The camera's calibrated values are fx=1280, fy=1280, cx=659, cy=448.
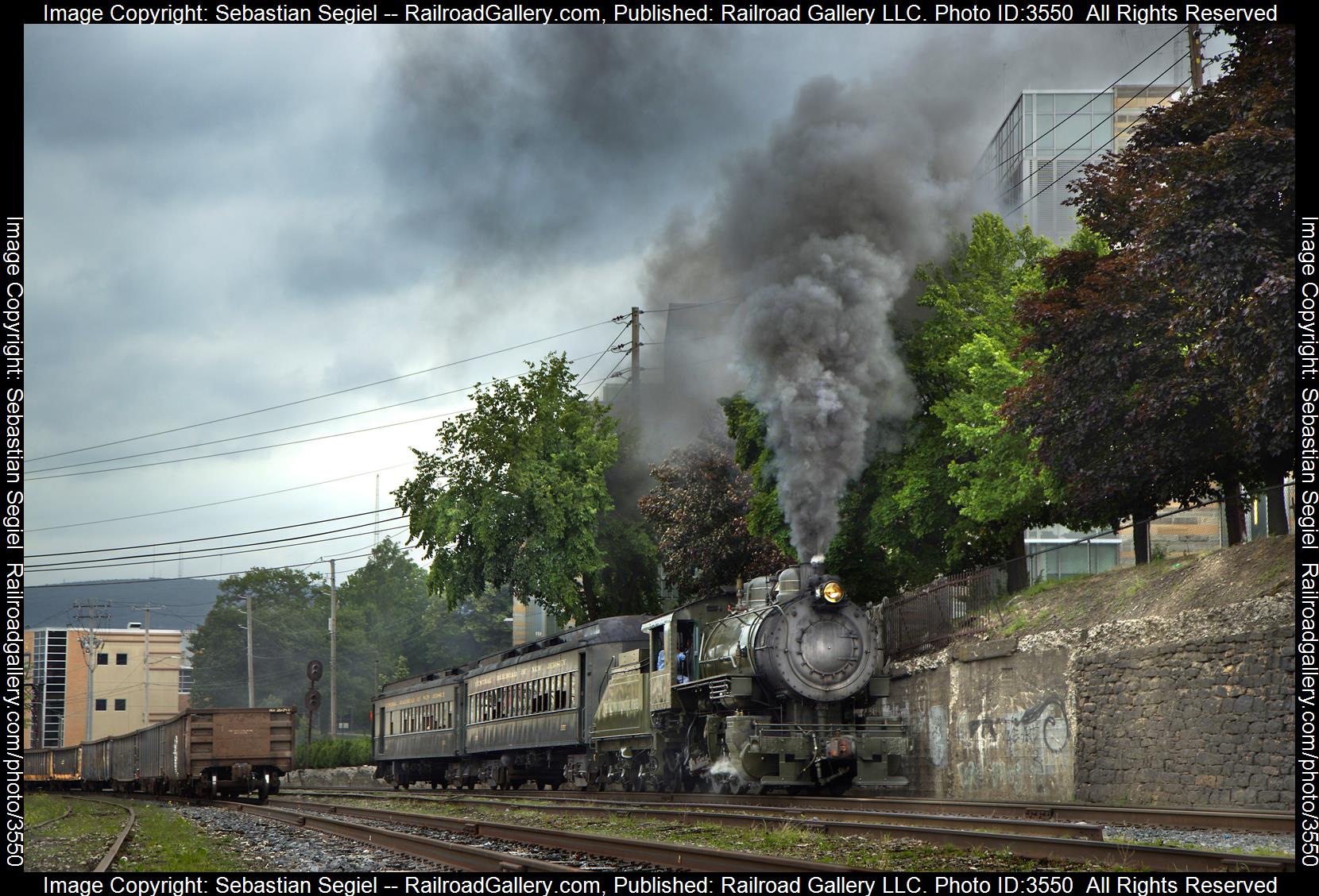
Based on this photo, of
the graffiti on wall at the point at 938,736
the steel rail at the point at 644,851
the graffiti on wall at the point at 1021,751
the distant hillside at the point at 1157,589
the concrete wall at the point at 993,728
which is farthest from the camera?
the graffiti on wall at the point at 938,736

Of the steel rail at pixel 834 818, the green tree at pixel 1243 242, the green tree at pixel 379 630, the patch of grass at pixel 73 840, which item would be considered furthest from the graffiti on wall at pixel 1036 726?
the green tree at pixel 379 630

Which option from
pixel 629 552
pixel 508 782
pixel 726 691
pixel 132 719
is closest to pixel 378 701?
pixel 629 552

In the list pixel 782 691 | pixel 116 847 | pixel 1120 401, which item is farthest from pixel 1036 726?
pixel 116 847

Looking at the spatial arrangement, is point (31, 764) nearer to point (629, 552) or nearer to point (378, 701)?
point (378, 701)

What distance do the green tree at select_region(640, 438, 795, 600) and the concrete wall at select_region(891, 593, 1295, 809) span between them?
45.8 feet

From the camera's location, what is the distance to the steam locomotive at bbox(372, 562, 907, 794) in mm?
21000

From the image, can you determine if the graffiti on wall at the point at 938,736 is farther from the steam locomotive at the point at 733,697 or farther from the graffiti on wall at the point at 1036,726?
the steam locomotive at the point at 733,697

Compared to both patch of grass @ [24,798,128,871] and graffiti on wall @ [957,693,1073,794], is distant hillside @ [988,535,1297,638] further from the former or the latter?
patch of grass @ [24,798,128,871]

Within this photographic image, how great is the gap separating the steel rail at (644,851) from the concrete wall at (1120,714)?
899 cm

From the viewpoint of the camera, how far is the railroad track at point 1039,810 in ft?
45.8

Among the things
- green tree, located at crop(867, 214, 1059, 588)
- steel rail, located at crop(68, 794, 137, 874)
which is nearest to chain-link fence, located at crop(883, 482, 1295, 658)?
Answer: green tree, located at crop(867, 214, 1059, 588)

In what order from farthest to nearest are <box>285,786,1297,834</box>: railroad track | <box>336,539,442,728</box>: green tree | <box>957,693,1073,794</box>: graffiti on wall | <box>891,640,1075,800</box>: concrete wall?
<box>336,539,442,728</box>: green tree
<box>891,640,1075,800</box>: concrete wall
<box>957,693,1073,794</box>: graffiti on wall
<box>285,786,1297,834</box>: railroad track

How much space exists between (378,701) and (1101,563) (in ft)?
88.6

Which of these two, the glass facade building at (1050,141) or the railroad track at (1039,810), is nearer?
the railroad track at (1039,810)
